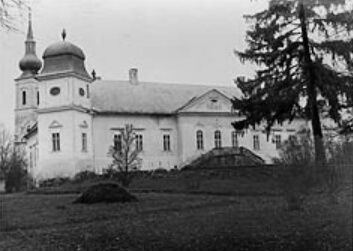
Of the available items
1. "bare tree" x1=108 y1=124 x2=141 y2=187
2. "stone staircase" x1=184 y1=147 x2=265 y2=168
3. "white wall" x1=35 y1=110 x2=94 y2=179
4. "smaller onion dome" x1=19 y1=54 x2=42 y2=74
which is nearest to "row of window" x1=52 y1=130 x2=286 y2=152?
"white wall" x1=35 y1=110 x2=94 y2=179

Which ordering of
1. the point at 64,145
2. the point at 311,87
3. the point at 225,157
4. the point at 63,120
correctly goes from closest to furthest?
1. the point at 311,87
2. the point at 64,145
3. the point at 63,120
4. the point at 225,157

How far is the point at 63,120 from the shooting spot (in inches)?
1152

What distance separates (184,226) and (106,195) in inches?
219

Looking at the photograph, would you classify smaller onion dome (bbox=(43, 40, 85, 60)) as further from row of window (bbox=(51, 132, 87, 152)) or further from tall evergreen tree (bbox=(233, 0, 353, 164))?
row of window (bbox=(51, 132, 87, 152))

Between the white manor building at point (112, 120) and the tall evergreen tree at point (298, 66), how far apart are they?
636 centimetres

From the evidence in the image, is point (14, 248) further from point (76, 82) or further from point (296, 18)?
point (76, 82)

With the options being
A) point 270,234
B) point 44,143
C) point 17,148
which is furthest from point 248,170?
point 17,148

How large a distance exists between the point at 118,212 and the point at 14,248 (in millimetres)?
3826

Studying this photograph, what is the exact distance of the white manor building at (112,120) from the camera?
88.7 ft

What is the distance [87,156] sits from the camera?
2831cm

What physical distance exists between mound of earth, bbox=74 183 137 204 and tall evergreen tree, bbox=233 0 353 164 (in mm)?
4860

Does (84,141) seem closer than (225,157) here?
Yes

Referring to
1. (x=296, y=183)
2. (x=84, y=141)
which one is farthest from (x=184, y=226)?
(x=84, y=141)

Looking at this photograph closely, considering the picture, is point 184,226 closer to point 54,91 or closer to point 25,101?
point 54,91
